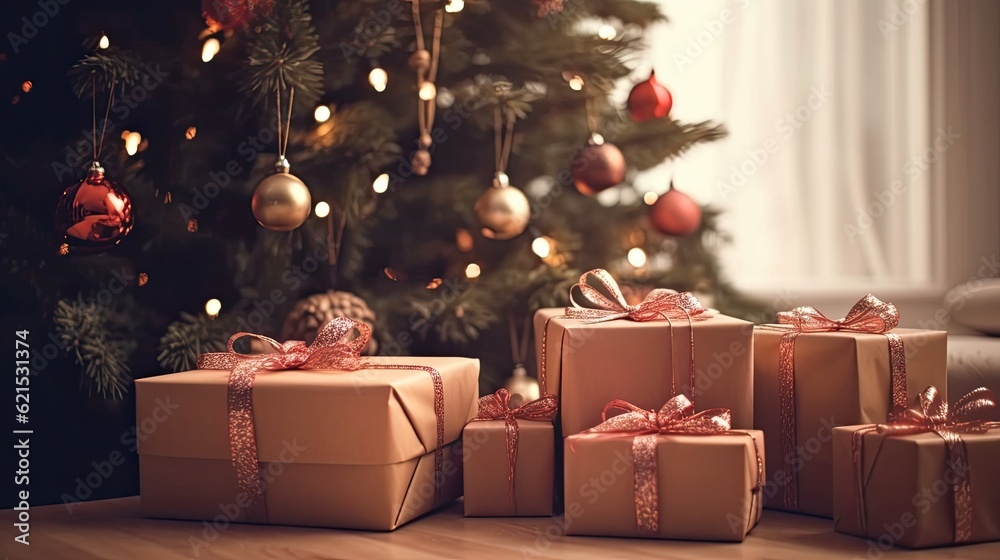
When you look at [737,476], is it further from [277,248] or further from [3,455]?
[3,455]

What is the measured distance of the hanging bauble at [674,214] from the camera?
2.06 metres

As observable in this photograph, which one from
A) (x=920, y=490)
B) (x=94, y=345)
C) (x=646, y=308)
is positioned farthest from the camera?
(x=94, y=345)

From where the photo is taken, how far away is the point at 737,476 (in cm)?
145

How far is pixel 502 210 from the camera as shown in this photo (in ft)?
6.35

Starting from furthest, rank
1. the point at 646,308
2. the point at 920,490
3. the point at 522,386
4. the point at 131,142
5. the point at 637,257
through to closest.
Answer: the point at 637,257, the point at 522,386, the point at 131,142, the point at 646,308, the point at 920,490

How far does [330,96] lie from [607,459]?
39.4 inches

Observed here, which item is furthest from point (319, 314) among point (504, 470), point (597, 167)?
point (597, 167)

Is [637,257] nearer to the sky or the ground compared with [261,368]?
nearer to the sky

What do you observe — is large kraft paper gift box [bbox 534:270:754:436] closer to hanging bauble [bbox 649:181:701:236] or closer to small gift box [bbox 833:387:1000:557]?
small gift box [bbox 833:387:1000:557]

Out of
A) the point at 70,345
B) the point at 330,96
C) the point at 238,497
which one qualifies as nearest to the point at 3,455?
the point at 70,345
